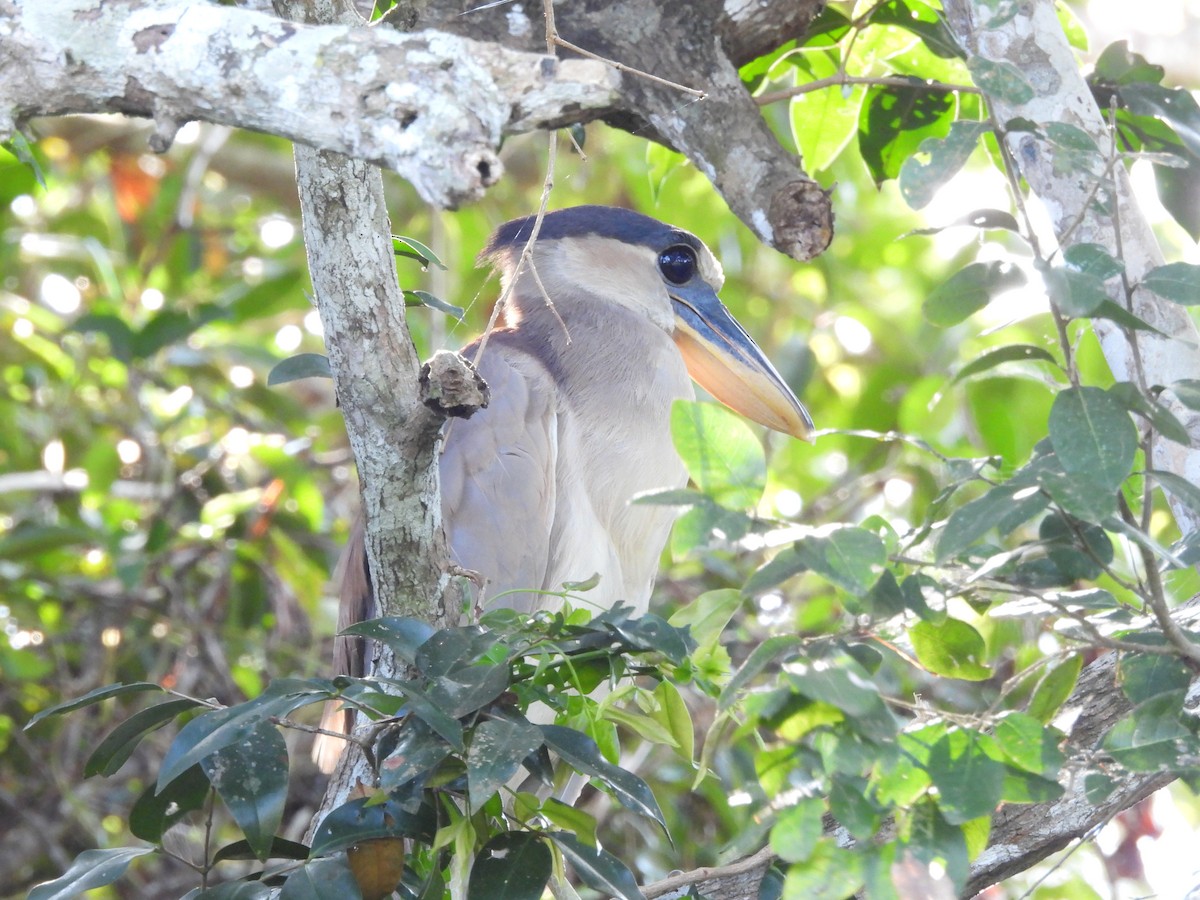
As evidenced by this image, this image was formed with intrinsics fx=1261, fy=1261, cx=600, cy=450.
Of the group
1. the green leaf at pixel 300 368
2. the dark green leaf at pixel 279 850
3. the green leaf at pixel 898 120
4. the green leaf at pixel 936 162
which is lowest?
the dark green leaf at pixel 279 850

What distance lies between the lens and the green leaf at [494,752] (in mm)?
1065

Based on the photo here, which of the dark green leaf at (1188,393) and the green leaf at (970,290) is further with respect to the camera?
the green leaf at (970,290)

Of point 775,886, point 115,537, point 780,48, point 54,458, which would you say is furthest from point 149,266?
point 775,886

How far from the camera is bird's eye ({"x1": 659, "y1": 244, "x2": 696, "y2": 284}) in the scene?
257 cm

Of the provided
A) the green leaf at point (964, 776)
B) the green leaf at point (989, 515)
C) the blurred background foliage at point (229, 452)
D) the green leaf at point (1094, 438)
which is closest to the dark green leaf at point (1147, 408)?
the green leaf at point (1094, 438)

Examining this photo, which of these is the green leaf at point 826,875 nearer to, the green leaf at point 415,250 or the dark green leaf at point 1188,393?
the dark green leaf at point 1188,393

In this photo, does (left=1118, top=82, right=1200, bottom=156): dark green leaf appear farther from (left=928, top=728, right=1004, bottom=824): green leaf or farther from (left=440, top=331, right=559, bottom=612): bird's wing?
(left=440, top=331, right=559, bottom=612): bird's wing

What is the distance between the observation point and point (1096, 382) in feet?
7.66

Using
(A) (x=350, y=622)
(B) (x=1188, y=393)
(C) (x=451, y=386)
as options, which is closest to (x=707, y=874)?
(C) (x=451, y=386)

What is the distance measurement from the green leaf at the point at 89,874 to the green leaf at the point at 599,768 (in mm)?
449

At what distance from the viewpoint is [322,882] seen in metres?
1.19

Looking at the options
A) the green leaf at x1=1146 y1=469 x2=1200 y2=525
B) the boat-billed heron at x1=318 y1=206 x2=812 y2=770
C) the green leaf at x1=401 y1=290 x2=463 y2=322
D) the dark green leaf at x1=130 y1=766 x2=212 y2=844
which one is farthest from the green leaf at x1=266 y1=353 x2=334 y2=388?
the green leaf at x1=1146 y1=469 x2=1200 y2=525

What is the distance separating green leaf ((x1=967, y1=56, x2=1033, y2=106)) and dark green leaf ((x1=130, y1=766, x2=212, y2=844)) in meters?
1.06

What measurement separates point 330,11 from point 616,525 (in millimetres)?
1093
